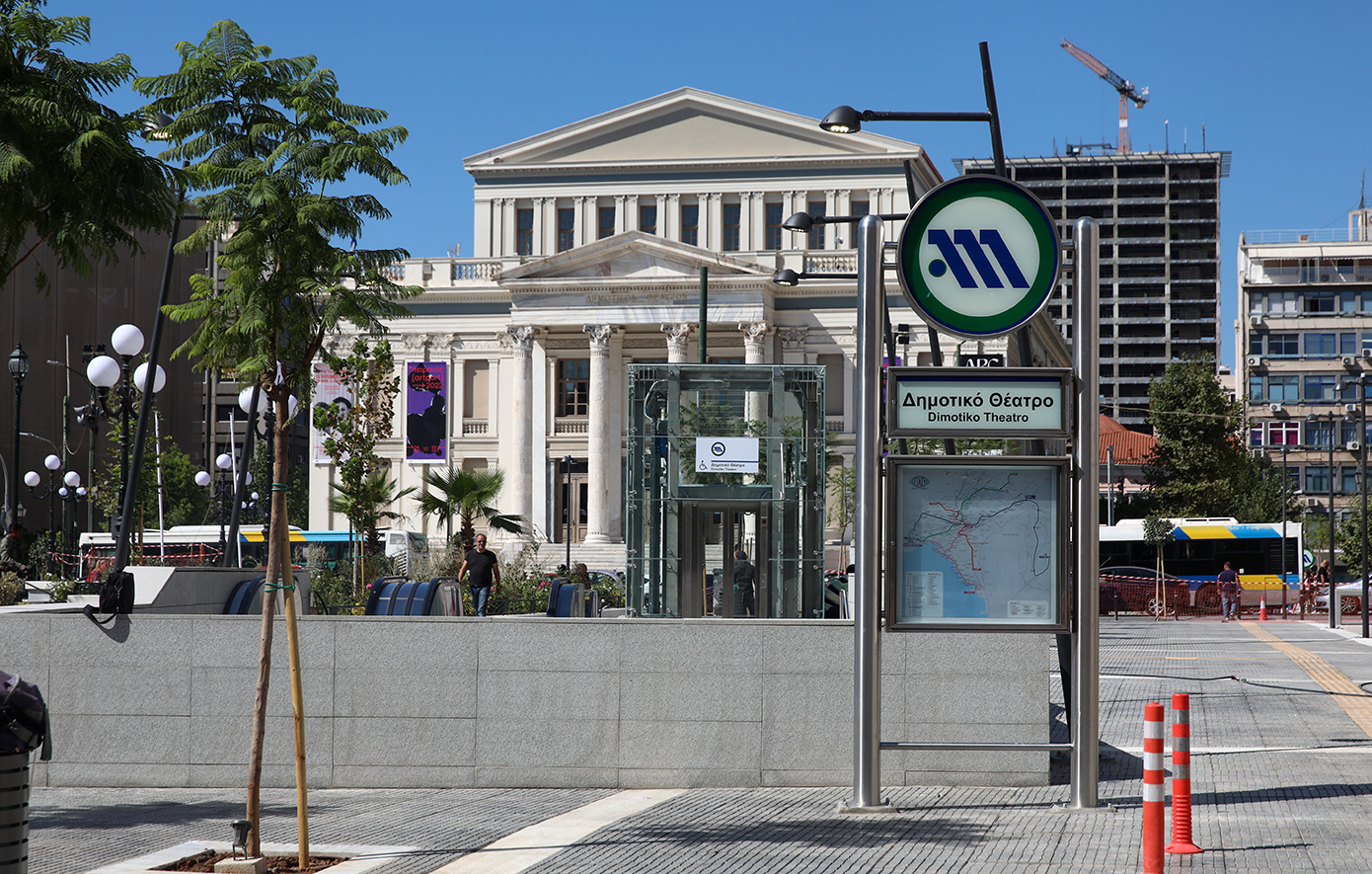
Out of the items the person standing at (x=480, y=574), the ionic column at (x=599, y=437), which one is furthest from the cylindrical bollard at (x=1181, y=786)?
the ionic column at (x=599, y=437)

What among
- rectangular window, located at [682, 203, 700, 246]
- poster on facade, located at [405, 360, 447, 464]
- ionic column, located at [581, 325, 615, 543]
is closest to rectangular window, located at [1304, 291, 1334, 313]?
rectangular window, located at [682, 203, 700, 246]

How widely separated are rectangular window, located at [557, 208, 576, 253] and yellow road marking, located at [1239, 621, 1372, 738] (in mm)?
48808

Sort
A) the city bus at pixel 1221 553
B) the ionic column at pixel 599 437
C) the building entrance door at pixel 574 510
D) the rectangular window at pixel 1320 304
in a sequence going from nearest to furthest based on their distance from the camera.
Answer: the city bus at pixel 1221 553 → the ionic column at pixel 599 437 → the building entrance door at pixel 574 510 → the rectangular window at pixel 1320 304

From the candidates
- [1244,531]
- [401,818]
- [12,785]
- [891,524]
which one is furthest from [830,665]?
[1244,531]

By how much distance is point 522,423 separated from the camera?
66.1 m

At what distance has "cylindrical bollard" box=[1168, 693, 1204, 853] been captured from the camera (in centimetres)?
757

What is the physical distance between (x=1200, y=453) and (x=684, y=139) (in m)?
30.3

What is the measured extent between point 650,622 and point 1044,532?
2877 mm

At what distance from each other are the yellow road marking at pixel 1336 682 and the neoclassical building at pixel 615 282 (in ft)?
123

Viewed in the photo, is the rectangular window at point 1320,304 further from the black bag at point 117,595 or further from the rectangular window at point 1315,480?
the black bag at point 117,595

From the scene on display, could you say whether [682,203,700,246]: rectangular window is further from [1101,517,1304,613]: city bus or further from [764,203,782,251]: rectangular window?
[1101,517,1304,613]: city bus

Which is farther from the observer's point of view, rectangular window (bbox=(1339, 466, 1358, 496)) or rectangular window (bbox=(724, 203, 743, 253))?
rectangular window (bbox=(1339, 466, 1358, 496))

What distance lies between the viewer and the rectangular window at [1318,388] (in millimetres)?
102650

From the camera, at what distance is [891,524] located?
945 cm
